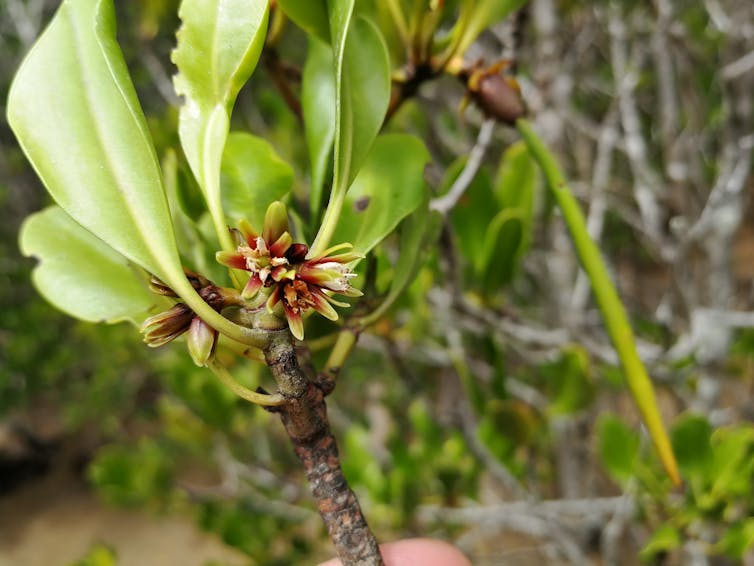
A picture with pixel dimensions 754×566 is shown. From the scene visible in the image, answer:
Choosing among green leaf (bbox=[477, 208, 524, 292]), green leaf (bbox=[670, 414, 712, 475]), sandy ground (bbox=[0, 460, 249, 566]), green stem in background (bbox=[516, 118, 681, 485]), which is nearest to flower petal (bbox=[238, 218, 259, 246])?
green stem in background (bbox=[516, 118, 681, 485])

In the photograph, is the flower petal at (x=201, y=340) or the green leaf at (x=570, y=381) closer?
the flower petal at (x=201, y=340)

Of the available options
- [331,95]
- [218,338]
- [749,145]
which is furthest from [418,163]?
[749,145]

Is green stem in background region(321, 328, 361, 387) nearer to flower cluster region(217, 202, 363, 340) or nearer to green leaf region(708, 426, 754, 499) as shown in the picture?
flower cluster region(217, 202, 363, 340)

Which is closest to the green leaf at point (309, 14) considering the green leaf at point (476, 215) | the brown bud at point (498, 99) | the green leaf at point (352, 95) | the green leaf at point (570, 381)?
the green leaf at point (352, 95)

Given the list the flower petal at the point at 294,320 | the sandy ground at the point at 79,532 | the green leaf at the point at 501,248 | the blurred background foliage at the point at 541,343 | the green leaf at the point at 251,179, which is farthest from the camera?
the sandy ground at the point at 79,532

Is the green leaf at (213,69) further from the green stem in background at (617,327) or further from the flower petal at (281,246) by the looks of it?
the green stem in background at (617,327)

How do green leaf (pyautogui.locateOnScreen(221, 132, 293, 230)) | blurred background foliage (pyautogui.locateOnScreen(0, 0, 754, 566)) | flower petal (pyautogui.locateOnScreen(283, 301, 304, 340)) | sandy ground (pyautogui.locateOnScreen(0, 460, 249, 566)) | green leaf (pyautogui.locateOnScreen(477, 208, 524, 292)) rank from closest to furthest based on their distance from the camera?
flower petal (pyautogui.locateOnScreen(283, 301, 304, 340)) → green leaf (pyautogui.locateOnScreen(221, 132, 293, 230)) → green leaf (pyautogui.locateOnScreen(477, 208, 524, 292)) → blurred background foliage (pyautogui.locateOnScreen(0, 0, 754, 566)) → sandy ground (pyautogui.locateOnScreen(0, 460, 249, 566))
